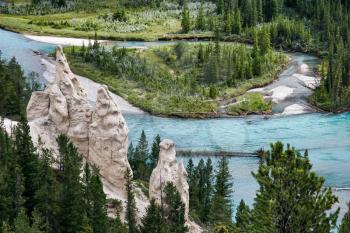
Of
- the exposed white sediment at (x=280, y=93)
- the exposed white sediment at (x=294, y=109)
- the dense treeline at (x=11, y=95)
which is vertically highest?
the dense treeline at (x=11, y=95)

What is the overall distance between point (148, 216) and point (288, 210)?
22631 mm

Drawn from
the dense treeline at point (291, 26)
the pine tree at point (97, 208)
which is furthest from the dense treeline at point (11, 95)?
the dense treeline at point (291, 26)

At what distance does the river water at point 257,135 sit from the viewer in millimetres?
98000

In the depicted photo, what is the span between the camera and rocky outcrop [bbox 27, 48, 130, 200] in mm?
63781

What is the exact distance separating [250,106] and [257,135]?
16536 millimetres

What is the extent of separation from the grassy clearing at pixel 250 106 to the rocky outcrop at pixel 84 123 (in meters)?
61.9

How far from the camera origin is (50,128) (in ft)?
220

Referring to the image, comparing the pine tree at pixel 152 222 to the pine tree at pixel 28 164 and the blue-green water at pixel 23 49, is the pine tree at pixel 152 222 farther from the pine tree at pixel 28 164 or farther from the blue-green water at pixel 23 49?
the blue-green water at pixel 23 49

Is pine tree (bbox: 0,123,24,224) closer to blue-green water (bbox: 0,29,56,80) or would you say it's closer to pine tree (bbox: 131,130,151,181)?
pine tree (bbox: 131,130,151,181)

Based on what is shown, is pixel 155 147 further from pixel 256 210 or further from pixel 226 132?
pixel 256 210

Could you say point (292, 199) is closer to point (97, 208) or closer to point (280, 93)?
point (97, 208)

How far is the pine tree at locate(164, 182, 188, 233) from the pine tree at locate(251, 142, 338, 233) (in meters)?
24.8

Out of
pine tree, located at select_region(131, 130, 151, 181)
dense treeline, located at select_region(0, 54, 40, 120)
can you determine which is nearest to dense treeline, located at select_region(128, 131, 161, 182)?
pine tree, located at select_region(131, 130, 151, 181)

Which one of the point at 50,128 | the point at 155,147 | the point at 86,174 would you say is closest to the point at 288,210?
the point at 86,174
